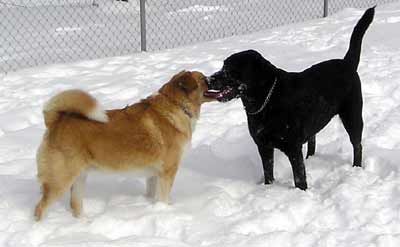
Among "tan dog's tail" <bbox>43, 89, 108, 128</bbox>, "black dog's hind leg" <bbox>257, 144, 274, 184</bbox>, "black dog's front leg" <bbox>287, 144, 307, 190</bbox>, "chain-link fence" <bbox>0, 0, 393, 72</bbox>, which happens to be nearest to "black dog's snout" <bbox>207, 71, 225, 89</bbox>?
"black dog's hind leg" <bbox>257, 144, 274, 184</bbox>

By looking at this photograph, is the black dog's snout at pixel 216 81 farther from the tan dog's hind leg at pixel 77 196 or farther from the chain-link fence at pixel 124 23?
the chain-link fence at pixel 124 23

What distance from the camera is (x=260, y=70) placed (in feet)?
12.0

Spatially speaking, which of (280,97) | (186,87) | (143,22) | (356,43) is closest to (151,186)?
(186,87)

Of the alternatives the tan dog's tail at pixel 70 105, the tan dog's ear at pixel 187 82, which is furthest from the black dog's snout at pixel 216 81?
the tan dog's tail at pixel 70 105

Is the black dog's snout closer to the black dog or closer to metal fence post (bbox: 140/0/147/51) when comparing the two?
the black dog

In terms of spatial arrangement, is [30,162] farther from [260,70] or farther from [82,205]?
[260,70]

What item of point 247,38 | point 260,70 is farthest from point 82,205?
point 247,38

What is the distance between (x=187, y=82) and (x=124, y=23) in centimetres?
711

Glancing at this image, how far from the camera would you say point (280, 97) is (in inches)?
146

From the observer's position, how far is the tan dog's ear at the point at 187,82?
364 centimetres

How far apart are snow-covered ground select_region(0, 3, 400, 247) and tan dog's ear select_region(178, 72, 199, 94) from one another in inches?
30.6

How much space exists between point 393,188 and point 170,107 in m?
1.64

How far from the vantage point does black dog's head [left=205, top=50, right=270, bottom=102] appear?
12.0 feet

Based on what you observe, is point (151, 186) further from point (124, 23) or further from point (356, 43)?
point (124, 23)
